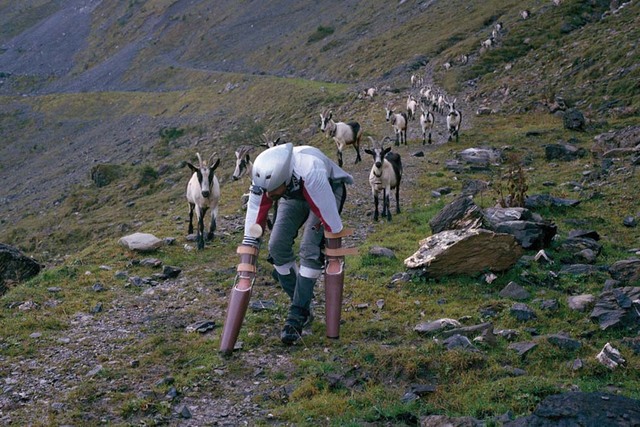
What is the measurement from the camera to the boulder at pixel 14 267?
38.1ft

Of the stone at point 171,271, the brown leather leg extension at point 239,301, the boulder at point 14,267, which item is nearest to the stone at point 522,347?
the brown leather leg extension at point 239,301

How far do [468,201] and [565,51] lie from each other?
74.5 feet

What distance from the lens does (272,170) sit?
21.5ft

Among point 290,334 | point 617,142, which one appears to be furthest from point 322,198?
point 617,142

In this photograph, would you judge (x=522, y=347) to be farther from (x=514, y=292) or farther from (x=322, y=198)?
(x=322, y=198)

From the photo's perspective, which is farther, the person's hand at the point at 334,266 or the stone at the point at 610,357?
the person's hand at the point at 334,266

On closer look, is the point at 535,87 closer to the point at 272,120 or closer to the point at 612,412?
the point at 272,120

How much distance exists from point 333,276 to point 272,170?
1270 millimetres

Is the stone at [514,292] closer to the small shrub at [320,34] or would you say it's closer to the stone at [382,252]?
the stone at [382,252]

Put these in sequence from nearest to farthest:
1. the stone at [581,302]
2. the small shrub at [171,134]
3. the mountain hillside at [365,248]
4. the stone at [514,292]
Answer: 1. the mountain hillside at [365,248]
2. the stone at [581,302]
3. the stone at [514,292]
4. the small shrub at [171,134]

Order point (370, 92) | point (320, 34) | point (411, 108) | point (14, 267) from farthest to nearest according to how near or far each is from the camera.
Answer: point (320, 34) < point (370, 92) < point (411, 108) < point (14, 267)

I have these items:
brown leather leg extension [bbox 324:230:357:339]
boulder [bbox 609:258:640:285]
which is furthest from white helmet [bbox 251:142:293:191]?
boulder [bbox 609:258:640:285]

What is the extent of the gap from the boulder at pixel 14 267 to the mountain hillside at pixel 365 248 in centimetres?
104

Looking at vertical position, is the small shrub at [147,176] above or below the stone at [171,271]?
below
